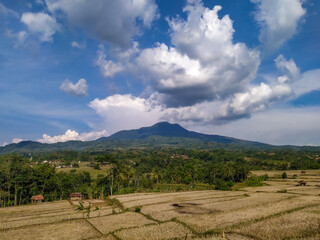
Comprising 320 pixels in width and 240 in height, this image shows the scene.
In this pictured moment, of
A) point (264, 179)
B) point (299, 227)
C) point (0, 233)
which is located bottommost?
point (264, 179)

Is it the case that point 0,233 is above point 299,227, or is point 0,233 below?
below

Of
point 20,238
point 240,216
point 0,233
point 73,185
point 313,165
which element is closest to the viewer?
point 20,238

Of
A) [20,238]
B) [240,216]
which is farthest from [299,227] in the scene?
[20,238]

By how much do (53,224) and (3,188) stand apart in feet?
106

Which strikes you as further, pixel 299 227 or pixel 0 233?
pixel 0 233

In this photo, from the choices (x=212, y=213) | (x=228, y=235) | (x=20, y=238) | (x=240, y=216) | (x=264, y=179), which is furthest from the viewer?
(x=264, y=179)

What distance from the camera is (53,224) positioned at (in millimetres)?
20766

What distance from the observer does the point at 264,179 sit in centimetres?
6388

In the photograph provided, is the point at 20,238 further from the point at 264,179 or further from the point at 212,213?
the point at 264,179

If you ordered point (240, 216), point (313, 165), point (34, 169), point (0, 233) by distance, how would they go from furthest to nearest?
point (313, 165)
point (34, 169)
point (240, 216)
point (0, 233)

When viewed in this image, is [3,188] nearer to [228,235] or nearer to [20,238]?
[20,238]

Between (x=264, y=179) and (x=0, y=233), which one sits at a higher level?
(x=0, y=233)

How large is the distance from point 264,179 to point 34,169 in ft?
207

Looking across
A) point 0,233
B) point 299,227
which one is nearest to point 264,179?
point 299,227
